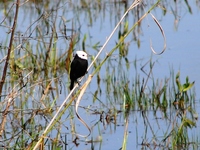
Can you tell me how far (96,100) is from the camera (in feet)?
21.5

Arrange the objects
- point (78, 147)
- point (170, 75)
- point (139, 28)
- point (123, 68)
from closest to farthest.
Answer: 1. point (78, 147)
2. point (170, 75)
3. point (123, 68)
4. point (139, 28)

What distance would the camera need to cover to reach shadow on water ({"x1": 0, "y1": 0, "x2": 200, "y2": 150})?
459 centimetres

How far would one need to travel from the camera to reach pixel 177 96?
20.5 feet

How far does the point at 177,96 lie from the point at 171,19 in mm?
3375

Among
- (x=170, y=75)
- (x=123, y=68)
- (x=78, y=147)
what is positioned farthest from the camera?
(x=123, y=68)

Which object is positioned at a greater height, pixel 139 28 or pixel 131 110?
pixel 139 28

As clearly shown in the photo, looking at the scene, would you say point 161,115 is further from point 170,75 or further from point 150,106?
point 170,75

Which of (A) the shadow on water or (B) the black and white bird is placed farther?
(B) the black and white bird

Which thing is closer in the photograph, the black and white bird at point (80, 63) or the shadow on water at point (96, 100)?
the shadow on water at point (96, 100)

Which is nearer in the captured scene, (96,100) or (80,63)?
(80,63)

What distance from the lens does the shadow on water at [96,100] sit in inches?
181

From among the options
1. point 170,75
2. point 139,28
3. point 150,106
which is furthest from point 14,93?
point 139,28

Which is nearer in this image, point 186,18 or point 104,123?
point 104,123

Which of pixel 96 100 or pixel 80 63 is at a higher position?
pixel 80 63
